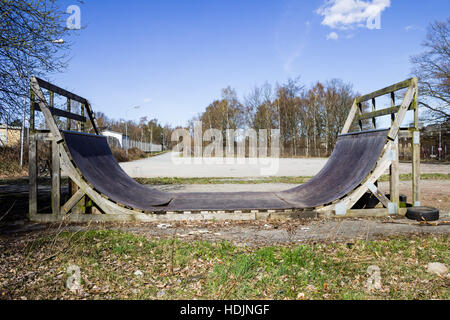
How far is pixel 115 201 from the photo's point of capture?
556 centimetres

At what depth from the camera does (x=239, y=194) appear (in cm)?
761

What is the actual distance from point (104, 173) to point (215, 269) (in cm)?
424

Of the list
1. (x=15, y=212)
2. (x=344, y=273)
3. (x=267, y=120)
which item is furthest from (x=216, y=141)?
(x=344, y=273)

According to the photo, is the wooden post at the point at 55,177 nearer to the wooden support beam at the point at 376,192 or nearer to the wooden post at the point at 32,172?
the wooden post at the point at 32,172

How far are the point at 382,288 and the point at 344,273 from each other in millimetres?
382

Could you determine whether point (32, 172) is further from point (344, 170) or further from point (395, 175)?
point (395, 175)

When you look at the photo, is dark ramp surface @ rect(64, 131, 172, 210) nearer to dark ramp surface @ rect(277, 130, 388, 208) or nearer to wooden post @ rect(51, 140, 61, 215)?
wooden post @ rect(51, 140, 61, 215)

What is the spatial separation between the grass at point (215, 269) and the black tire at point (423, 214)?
132 cm

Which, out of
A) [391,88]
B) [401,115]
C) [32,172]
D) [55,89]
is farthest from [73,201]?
[391,88]

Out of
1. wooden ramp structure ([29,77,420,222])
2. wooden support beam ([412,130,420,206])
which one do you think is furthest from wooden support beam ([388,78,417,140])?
wooden support beam ([412,130,420,206])

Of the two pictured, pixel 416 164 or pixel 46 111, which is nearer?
pixel 46 111

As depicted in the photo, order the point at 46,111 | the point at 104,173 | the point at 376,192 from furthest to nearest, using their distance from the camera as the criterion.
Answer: the point at 104,173 < the point at 376,192 < the point at 46,111

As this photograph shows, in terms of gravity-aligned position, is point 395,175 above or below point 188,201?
above

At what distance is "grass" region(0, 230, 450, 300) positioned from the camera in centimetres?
283
